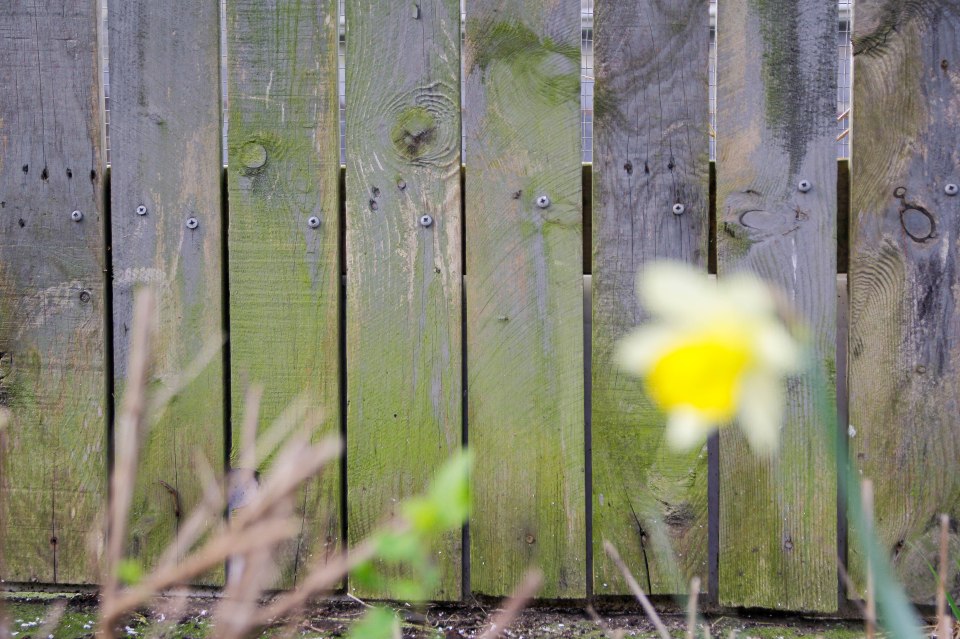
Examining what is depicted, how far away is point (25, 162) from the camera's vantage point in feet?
6.23

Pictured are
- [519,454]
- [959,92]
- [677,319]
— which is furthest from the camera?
[519,454]

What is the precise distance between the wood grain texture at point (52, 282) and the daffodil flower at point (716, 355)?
1793 millimetres

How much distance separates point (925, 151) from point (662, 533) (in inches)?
40.2

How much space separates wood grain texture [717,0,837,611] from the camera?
173 cm

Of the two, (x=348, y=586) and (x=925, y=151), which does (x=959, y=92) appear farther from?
(x=348, y=586)

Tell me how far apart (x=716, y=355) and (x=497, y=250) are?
4.69 ft

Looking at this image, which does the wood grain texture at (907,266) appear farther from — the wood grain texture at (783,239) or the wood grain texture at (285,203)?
the wood grain texture at (285,203)

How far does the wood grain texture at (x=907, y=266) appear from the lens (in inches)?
67.8

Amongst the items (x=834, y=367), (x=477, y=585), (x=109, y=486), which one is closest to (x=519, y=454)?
(x=477, y=585)

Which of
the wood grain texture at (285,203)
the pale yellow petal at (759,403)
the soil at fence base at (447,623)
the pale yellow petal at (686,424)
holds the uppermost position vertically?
the wood grain texture at (285,203)

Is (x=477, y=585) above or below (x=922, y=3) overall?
below

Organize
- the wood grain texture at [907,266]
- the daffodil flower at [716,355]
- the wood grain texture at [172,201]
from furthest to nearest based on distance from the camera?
the wood grain texture at [172,201] → the wood grain texture at [907,266] → the daffodil flower at [716,355]

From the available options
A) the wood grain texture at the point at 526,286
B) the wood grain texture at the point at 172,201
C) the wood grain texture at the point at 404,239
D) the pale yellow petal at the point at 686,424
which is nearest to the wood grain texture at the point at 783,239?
the wood grain texture at the point at 526,286

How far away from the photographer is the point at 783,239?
1.76 m
